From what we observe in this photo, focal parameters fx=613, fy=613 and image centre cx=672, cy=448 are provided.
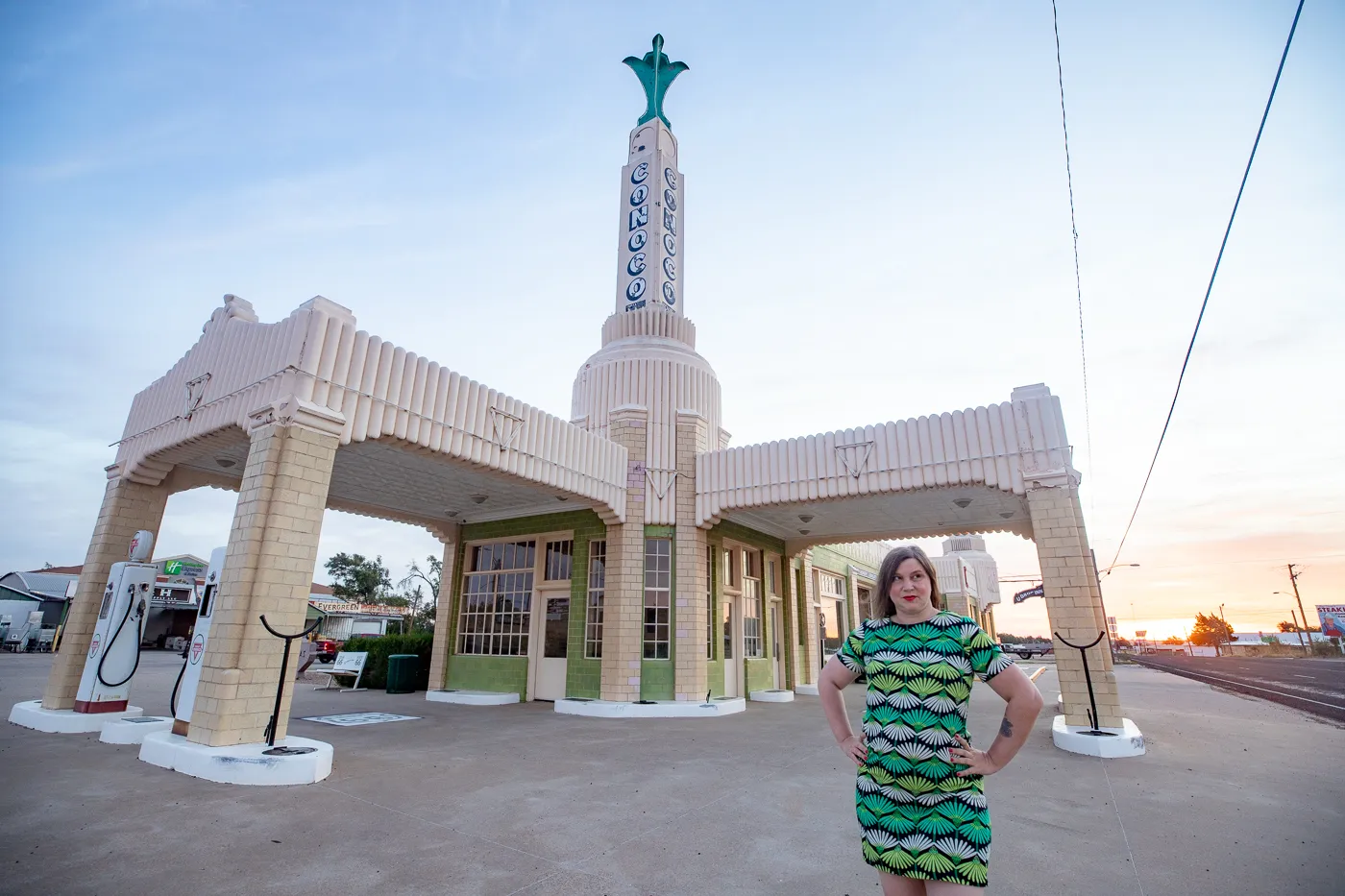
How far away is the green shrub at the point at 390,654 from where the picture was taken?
15438 millimetres

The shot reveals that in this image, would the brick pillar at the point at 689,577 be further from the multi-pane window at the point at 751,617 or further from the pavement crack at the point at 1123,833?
the pavement crack at the point at 1123,833

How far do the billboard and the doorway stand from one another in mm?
62495

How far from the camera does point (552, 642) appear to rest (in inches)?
480

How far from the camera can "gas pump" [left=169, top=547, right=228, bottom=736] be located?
6074mm

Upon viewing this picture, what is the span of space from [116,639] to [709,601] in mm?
8999

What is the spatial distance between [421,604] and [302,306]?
53631mm

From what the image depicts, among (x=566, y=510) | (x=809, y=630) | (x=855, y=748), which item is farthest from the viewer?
(x=809, y=630)

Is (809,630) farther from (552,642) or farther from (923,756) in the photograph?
(923,756)

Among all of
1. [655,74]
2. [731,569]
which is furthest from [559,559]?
[655,74]

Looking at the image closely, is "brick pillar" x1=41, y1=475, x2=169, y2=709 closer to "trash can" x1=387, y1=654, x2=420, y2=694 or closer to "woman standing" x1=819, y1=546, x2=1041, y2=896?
"trash can" x1=387, y1=654, x2=420, y2=694

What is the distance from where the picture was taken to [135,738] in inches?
269

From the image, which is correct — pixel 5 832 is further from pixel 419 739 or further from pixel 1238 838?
pixel 1238 838

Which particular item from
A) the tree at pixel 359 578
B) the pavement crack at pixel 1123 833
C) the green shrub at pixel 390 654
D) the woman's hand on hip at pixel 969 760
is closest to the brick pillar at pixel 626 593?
the green shrub at pixel 390 654

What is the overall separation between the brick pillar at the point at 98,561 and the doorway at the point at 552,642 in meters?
6.41
